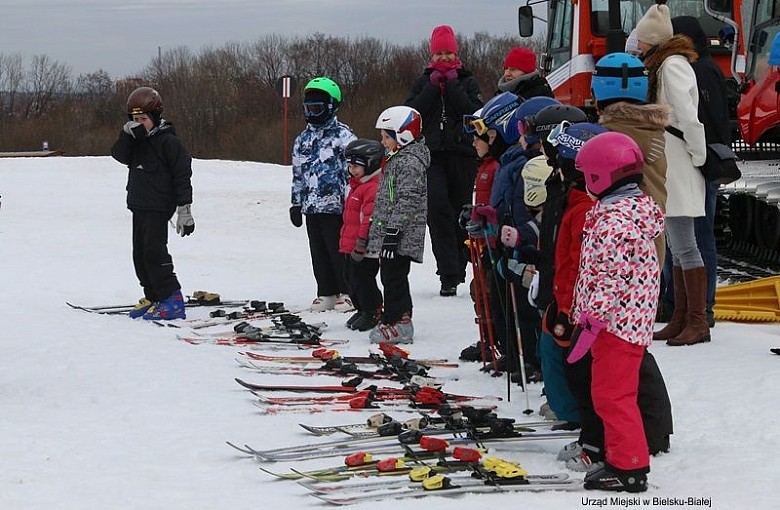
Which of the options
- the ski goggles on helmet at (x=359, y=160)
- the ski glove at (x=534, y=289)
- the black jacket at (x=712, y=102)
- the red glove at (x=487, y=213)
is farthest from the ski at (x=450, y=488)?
the ski goggles on helmet at (x=359, y=160)

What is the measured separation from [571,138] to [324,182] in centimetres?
427

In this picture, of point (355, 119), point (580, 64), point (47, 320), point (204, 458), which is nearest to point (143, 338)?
point (47, 320)

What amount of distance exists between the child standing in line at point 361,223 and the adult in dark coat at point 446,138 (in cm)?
109

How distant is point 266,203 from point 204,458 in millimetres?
13525

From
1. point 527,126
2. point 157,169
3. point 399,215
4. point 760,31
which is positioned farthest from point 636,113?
point 760,31

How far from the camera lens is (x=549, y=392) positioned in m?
5.36

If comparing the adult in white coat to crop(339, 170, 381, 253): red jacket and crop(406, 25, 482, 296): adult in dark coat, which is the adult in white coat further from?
crop(406, 25, 482, 296): adult in dark coat

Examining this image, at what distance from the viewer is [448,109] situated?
9609 millimetres

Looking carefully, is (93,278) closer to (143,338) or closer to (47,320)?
(47,320)

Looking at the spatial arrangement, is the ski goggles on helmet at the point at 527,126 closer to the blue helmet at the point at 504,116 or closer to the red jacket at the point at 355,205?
the blue helmet at the point at 504,116

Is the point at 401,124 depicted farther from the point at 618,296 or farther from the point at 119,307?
the point at 618,296

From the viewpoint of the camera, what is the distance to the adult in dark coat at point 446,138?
31.4 feet

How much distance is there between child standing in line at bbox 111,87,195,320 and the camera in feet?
28.8

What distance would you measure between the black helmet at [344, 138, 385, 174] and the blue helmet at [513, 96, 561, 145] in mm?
2091
